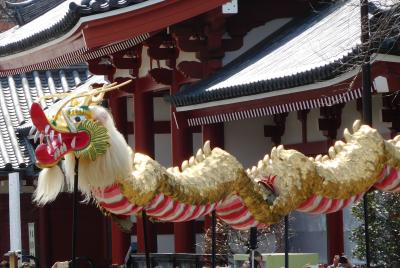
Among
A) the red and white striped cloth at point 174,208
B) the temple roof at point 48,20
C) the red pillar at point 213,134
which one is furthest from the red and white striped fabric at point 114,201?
the red pillar at point 213,134

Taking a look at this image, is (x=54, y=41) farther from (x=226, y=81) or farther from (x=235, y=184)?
(x=235, y=184)

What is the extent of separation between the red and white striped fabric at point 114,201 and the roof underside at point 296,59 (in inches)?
212

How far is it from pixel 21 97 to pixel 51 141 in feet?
64.6

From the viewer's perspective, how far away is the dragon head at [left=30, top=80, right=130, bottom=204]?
9656mm

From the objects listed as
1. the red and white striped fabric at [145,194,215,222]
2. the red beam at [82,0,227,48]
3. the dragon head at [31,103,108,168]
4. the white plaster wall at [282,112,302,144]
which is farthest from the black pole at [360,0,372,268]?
the white plaster wall at [282,112,302,144]

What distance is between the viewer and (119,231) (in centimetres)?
2312

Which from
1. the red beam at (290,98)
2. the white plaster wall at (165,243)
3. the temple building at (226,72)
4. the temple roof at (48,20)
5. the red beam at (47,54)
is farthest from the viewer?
the white plaster wall at (165,243)

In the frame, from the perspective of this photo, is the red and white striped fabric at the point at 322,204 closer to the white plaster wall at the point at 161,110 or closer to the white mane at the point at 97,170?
the white mane at the point at 97,170

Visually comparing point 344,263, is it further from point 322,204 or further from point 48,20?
point 48,20

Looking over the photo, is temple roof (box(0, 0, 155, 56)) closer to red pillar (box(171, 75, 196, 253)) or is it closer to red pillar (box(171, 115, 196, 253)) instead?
red pillar (box(171, 75, 196, 253))

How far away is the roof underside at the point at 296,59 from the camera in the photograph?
1602cm

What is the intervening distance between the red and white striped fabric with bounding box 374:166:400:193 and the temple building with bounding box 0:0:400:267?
9.89 ft

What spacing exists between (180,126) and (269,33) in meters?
2.04

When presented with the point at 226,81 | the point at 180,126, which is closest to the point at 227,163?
the point at 226,81
